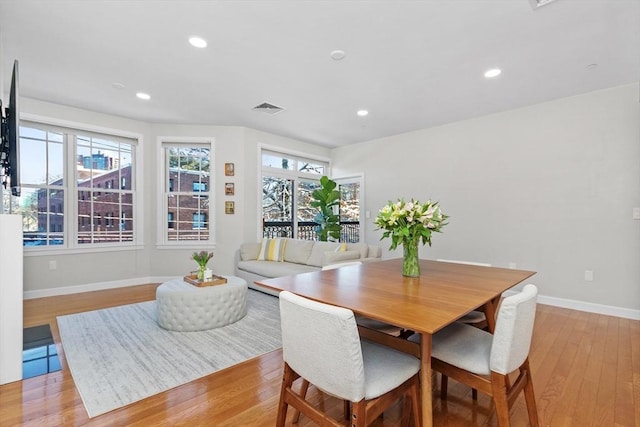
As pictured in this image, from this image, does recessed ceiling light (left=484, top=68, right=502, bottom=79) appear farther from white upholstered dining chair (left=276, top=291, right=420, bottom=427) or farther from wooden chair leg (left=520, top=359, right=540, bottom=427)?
white upholstered dining chair (left=276, top=291, right=420, bottom=427)

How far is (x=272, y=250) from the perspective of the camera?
4.87 meters

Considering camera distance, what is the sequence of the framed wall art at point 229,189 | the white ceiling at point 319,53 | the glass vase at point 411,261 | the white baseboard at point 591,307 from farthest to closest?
the framed wall art at point 229,189 < the white baseboard at point 591,307 < the white ceiling at point 319,53 < the glass vase at point 411,261

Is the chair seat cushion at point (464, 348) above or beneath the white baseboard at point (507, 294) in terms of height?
above

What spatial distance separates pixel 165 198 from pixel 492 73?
4.94 m

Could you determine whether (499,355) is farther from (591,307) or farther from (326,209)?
(326,209)

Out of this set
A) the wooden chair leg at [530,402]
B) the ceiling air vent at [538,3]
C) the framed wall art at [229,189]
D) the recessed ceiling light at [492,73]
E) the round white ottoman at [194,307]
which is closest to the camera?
the wooden chair leg at [530,402]

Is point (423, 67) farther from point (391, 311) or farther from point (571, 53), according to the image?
point (391, 311)

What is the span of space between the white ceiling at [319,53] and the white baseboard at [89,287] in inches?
101

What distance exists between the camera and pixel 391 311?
1.23 m

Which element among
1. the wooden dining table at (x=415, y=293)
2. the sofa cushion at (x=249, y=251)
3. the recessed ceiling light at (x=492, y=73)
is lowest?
the sofa cushion at (x=249, y=251)

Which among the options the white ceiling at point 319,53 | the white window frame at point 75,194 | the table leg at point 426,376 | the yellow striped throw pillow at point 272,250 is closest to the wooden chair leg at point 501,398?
the table leg at point 426,376

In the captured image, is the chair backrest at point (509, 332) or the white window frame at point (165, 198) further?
the white window frame at point (165, 198)

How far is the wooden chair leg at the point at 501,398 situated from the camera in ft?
4.24

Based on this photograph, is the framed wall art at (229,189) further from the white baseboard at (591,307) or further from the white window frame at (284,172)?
the white baseboard at (591,307)
